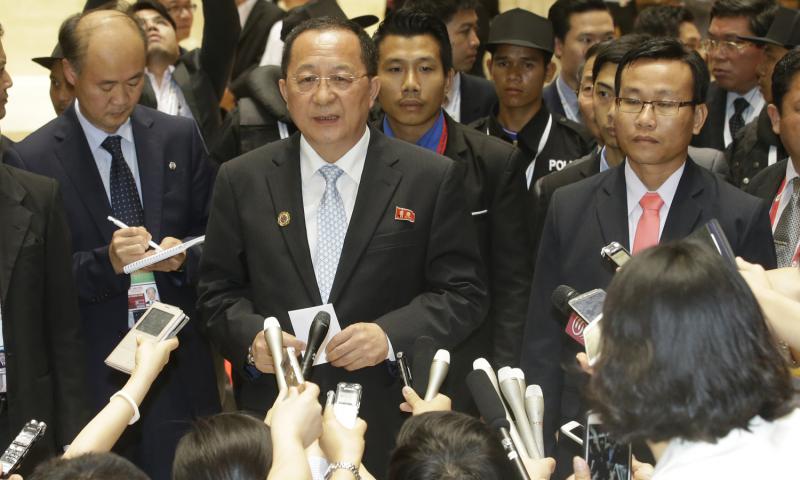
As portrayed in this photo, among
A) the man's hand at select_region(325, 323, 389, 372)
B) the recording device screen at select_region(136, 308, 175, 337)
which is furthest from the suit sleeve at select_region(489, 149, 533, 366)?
the recording device screen at select_region(136, 308, 175, 337)

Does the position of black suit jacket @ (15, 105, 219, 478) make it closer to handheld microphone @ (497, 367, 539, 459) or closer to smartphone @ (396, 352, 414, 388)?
smartphone @ (396, 352, 414, 388)

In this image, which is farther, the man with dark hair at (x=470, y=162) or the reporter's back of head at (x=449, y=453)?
the man with dark hair at (x=470, y=162)

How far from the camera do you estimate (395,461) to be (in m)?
2.46

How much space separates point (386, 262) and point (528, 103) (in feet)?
7.45

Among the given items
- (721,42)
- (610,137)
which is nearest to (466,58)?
(721,42)

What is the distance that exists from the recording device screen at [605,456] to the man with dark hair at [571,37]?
3.90 m

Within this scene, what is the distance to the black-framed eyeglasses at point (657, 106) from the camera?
12.1ft

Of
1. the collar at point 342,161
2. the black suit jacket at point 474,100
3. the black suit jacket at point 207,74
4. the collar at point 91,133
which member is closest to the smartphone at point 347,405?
the collar at point 342,161

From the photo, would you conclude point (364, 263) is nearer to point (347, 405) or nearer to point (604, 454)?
point (347, 405)

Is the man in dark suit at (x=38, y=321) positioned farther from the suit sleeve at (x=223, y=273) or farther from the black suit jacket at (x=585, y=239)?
the black suit jacket at (x=585, y=239)

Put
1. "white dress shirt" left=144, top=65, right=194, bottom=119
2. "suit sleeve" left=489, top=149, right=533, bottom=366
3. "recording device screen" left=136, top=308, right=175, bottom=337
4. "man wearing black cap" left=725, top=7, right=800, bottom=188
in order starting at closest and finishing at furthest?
1. "recording device screen" left=136, top=308, right=175, bottom=337
2. "suit sleeve" left=489, top=149, right=533, bottom=366
3. "man wearing black cap" left=725, top=7, right=800, bottom=188
4. "white dress shirt" left=144, top=65, right=194, bottom=119

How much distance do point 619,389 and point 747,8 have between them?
4.54 m

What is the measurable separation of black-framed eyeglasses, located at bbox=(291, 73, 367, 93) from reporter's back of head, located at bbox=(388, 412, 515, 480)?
1483 mm

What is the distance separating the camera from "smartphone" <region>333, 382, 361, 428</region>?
270 centimetres
